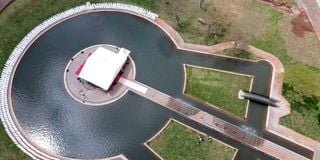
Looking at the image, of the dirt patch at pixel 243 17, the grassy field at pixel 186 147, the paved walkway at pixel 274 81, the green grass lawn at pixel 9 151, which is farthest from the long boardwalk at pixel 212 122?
the green grass lawn at pixel 9 151

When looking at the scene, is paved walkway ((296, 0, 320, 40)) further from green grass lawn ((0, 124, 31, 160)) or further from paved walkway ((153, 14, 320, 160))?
green grass lawn ((0, 124, 31, 160))

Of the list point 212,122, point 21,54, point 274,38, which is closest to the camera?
point 212,122

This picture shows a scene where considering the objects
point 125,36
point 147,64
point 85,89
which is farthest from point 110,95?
point 125,36

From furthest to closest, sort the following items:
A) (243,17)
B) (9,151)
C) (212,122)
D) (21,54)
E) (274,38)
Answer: (243,17) → (274,38) → (21,54) → (212,122) → (9,151)

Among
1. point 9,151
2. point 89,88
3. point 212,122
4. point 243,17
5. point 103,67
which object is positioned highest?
point 243,17

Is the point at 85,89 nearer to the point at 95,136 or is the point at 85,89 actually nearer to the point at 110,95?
the point at 110,95

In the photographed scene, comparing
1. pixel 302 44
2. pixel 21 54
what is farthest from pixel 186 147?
pixel 21 54

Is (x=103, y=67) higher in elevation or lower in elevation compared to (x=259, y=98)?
higher

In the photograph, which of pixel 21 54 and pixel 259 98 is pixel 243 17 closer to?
pixel 259 98

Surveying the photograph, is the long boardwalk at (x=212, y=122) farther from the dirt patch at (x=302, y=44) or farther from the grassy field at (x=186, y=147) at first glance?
the dirt patch at (x=302, y=44)
